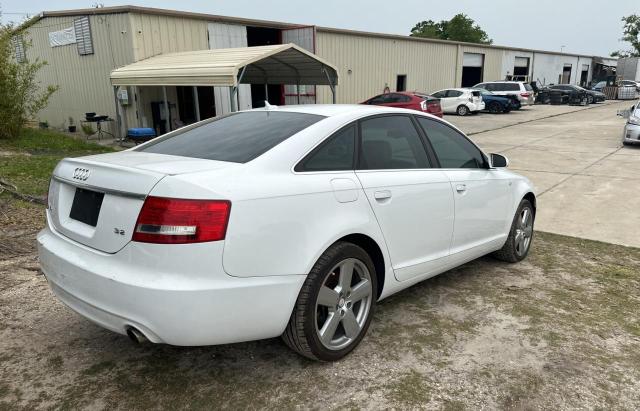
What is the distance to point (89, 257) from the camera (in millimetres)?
2484

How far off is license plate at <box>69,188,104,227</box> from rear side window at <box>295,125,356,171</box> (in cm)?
105

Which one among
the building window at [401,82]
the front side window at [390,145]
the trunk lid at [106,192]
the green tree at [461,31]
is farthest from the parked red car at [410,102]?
the green tree at [461,31]

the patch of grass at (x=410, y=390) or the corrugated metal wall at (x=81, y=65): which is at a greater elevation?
the corrugated metal wall at (x=81, y=65)

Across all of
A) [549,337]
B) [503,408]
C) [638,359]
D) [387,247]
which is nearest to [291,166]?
[387,247]

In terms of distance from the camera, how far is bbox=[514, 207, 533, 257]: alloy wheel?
4590 millimetres

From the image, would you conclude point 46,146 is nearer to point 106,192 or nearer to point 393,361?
point 106,192

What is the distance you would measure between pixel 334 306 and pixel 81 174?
1577 millimetres

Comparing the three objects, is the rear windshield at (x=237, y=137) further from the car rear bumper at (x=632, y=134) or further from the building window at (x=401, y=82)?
the building window at (x=401, y=82)

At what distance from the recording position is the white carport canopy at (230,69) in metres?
11.0

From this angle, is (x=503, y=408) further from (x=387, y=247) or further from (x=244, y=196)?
(x=244, y=196)

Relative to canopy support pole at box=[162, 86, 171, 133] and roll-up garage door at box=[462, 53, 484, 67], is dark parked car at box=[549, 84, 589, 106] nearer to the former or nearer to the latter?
roll-up garage door at box=[462, 53, 484, 67]

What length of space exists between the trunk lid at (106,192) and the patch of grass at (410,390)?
1.51 m

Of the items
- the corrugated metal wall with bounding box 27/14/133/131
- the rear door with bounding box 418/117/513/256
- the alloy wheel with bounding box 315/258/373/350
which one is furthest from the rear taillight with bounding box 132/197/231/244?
the corrugated metal wall with bounding box 27/14/133/131

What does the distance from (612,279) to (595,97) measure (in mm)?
35852
